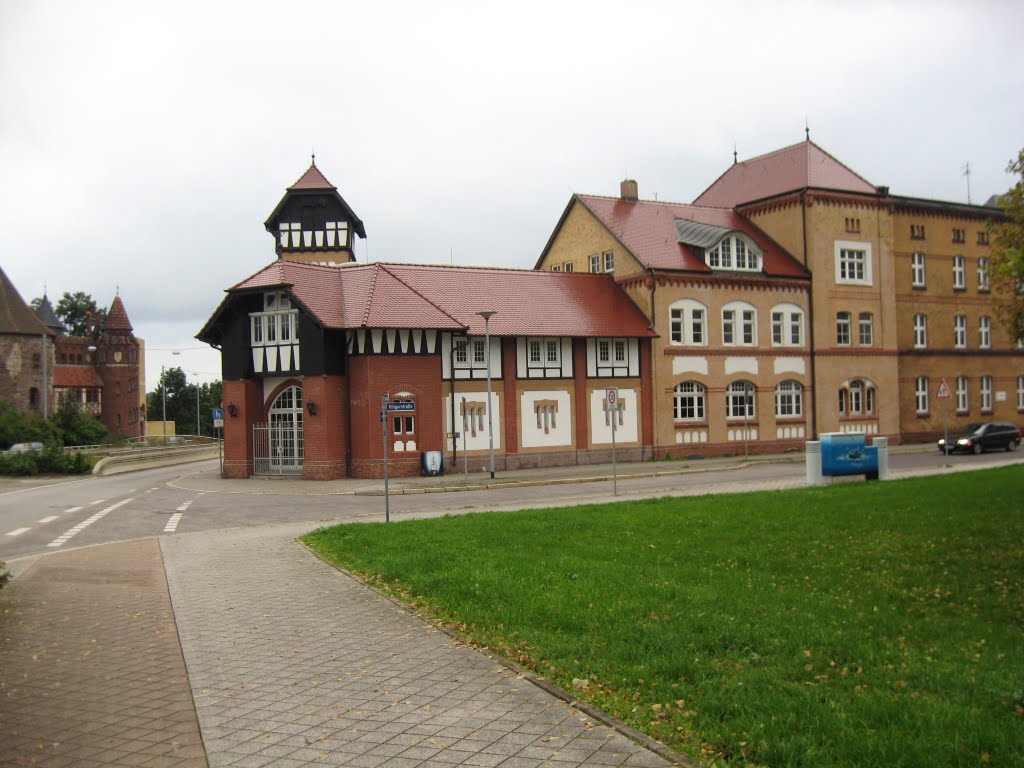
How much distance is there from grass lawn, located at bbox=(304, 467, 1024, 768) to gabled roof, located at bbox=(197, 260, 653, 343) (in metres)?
19.6

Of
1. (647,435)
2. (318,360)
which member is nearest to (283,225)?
(318,360)

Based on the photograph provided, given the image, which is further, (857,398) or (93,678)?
(857,398)

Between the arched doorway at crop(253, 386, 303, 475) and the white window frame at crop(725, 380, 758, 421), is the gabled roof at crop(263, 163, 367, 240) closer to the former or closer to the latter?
the arched doorway at crop(253, 386, 303, 475)

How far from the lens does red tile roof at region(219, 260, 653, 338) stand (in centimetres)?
3559

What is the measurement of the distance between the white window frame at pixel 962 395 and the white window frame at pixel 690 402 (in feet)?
60.1

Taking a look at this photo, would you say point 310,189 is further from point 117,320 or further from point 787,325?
point 117,320

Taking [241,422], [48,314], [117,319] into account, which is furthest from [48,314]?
[241,422]

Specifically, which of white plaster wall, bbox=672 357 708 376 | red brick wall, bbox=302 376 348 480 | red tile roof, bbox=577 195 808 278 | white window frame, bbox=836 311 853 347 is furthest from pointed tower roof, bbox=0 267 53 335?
white window frame, bbox=836 311 853 347

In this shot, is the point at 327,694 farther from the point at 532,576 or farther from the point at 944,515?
the point at 944,515

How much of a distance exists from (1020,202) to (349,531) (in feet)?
41.5

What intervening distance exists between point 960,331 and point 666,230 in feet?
65.8

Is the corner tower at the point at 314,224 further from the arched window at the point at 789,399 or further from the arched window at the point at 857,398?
the arched window at the point at 857,398

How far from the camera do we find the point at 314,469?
34.9 meters

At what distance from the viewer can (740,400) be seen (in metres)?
44.5
